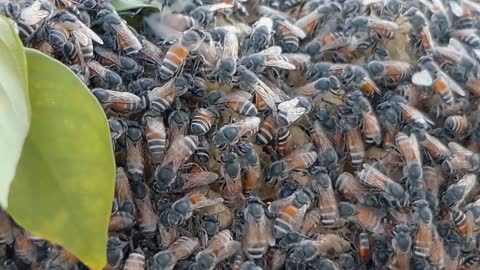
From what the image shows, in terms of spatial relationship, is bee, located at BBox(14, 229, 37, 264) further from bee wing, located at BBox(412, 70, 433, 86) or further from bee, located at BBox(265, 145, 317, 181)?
bee wing, located at BBox(412, 70, 433, 86)

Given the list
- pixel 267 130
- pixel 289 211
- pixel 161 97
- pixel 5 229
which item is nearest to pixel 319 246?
pixel 289 211

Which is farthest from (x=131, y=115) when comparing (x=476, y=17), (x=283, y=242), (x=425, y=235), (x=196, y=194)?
(x=476, y=17)

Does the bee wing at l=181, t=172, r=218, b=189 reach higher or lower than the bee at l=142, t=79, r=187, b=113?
lower

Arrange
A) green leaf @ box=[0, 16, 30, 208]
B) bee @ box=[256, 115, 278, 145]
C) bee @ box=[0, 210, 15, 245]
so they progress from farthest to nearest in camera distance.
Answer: bee @ box=[256, 115, 278, 145], bee @ box=[0, 210, 15, 245], green leaf @ box=[0, 16, 30, 208]

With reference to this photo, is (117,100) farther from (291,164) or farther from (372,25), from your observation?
(372,25)

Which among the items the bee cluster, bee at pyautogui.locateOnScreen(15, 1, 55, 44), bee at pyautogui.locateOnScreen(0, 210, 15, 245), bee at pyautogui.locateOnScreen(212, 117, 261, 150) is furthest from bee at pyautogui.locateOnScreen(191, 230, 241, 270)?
bee at pyautogui.locateOnScreen(15, 1, 55, 44)

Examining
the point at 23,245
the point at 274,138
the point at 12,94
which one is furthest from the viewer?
the point at 274,138
